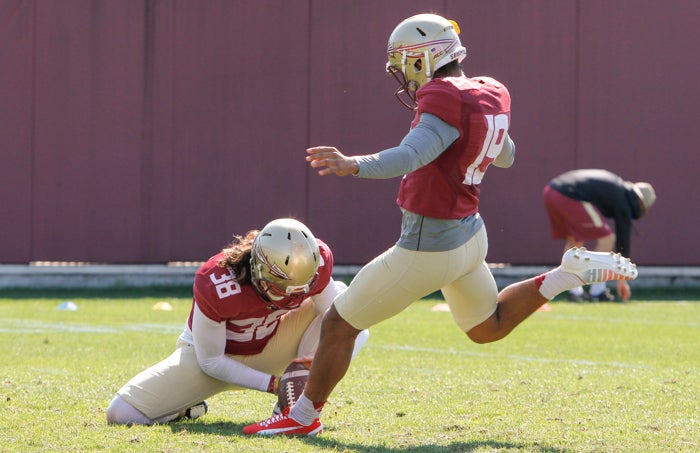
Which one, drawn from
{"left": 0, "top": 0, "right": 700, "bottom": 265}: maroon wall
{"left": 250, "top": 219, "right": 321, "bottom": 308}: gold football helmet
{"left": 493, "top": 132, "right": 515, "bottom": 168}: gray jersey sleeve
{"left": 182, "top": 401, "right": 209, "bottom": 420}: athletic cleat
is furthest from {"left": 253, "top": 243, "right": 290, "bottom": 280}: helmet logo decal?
{"left": 0, "top": 0, "right": 700, "bottom": 265}: maroon wall

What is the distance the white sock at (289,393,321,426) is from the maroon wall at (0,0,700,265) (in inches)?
340

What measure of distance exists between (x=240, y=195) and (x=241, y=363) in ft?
27.0

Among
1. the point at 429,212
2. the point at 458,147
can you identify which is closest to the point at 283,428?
the point at 429,212

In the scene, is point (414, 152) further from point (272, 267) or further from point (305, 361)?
point (305, 361)

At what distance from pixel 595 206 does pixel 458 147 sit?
744 centimetres

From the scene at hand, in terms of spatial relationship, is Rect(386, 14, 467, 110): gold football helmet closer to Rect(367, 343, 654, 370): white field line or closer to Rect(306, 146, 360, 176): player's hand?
Rect(306, 146, 360, 176): player's hand

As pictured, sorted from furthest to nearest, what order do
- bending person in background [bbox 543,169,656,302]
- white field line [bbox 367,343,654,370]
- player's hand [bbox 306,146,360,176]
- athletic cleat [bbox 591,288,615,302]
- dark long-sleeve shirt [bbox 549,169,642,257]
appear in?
1. athletic cleat [bbox 591,288,615,302]
2. bending person in background [bbox 543,169,656,302]
3. dark long-sleeve shirt [bbox 549,169,642,257]
4. white field line [bbox 367,343,654,370]
5. player's hand [bbox 306,146,360,176]

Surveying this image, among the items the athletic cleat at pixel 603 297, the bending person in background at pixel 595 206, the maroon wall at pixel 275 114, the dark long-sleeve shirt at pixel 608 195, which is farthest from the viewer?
the maroon wall at pixel 275 114

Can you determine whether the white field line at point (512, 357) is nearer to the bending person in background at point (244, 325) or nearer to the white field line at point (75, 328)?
the white field line at point (75, 328)

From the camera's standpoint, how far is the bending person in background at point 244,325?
15.8 feet

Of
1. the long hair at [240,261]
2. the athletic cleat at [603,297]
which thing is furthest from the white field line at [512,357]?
the athletic cleat at [603,297]

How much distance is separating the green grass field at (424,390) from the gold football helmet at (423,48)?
1588 millimetres

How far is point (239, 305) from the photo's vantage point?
16.2 feet

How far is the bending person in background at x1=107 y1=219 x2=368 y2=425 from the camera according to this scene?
480cm
